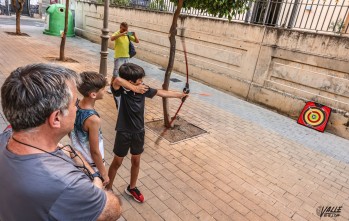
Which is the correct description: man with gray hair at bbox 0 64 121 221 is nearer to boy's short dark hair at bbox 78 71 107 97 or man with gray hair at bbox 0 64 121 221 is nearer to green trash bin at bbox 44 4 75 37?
boy's short dark hair at bbox 78 71 107 97

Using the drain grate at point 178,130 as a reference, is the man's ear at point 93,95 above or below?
above

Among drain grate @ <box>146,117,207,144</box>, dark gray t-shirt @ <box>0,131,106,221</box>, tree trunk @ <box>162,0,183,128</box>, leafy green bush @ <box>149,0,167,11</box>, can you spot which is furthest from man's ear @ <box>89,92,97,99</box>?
leafy green bush @ <box>149,0,167,11</box>

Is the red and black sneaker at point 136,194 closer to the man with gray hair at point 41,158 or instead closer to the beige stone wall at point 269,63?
the man with gray hair at point 41,158

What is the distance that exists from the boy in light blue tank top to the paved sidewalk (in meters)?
1.05

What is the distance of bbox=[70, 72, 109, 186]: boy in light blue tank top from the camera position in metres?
2.37

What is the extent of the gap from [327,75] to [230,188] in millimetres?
4597

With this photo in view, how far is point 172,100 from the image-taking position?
736cm

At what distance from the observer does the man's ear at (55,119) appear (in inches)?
51.9

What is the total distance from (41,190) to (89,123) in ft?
3.98

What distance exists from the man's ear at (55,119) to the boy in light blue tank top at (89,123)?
101 cm

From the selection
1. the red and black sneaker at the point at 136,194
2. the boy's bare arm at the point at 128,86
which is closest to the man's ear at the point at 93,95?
the boy's bare arm at the point at 128,86

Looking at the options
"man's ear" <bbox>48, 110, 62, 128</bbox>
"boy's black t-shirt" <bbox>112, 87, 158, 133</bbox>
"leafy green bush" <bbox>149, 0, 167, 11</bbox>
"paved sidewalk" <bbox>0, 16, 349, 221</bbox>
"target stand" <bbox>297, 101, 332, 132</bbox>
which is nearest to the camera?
"man's ear" <bbox>48, 110, 62, 128</bbox>

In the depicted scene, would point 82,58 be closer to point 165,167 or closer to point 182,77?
point 182,77

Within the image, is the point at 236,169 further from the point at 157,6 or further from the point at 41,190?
the point at 157,6
